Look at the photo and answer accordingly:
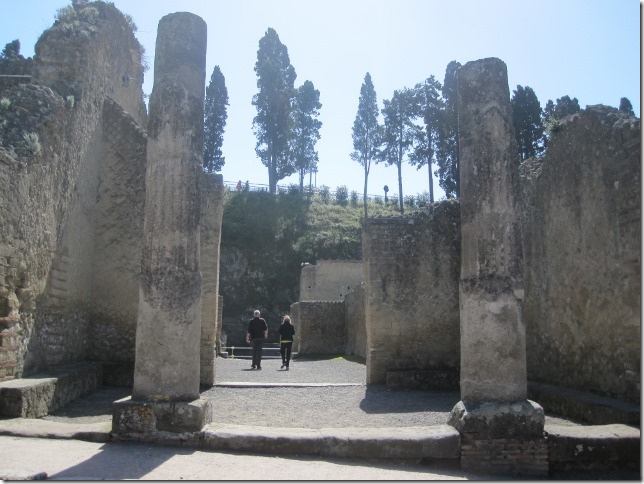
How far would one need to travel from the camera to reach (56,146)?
30.6ft

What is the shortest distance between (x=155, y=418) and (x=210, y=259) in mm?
5274

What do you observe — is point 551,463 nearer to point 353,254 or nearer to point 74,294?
point 74,294

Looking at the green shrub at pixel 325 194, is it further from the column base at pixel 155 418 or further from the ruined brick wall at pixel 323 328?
the column base at pixel 155 418

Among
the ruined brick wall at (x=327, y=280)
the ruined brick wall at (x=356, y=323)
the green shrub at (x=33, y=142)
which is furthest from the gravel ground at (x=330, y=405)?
the ruined brick wall at (x=327, y=280)

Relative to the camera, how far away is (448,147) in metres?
42.2

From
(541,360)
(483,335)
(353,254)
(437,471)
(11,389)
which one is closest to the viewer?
(437,471)

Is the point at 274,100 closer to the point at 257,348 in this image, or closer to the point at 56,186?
the point at 257,348

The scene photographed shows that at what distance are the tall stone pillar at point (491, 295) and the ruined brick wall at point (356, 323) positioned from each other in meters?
11.4

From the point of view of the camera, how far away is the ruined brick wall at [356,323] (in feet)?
60.8

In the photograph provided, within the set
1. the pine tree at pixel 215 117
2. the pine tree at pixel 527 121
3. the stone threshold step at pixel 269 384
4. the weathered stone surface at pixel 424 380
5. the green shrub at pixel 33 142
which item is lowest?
the stone threshold step at pixel 269 384

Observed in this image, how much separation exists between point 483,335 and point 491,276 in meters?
0.62

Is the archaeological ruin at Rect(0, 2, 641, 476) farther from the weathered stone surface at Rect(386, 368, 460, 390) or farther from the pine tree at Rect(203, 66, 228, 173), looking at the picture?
the pine tree at Rect(203, 66, 228, 173)

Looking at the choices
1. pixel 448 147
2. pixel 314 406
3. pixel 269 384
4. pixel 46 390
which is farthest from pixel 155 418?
pixel 448 147

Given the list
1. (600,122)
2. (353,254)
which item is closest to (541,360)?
(600,122)
